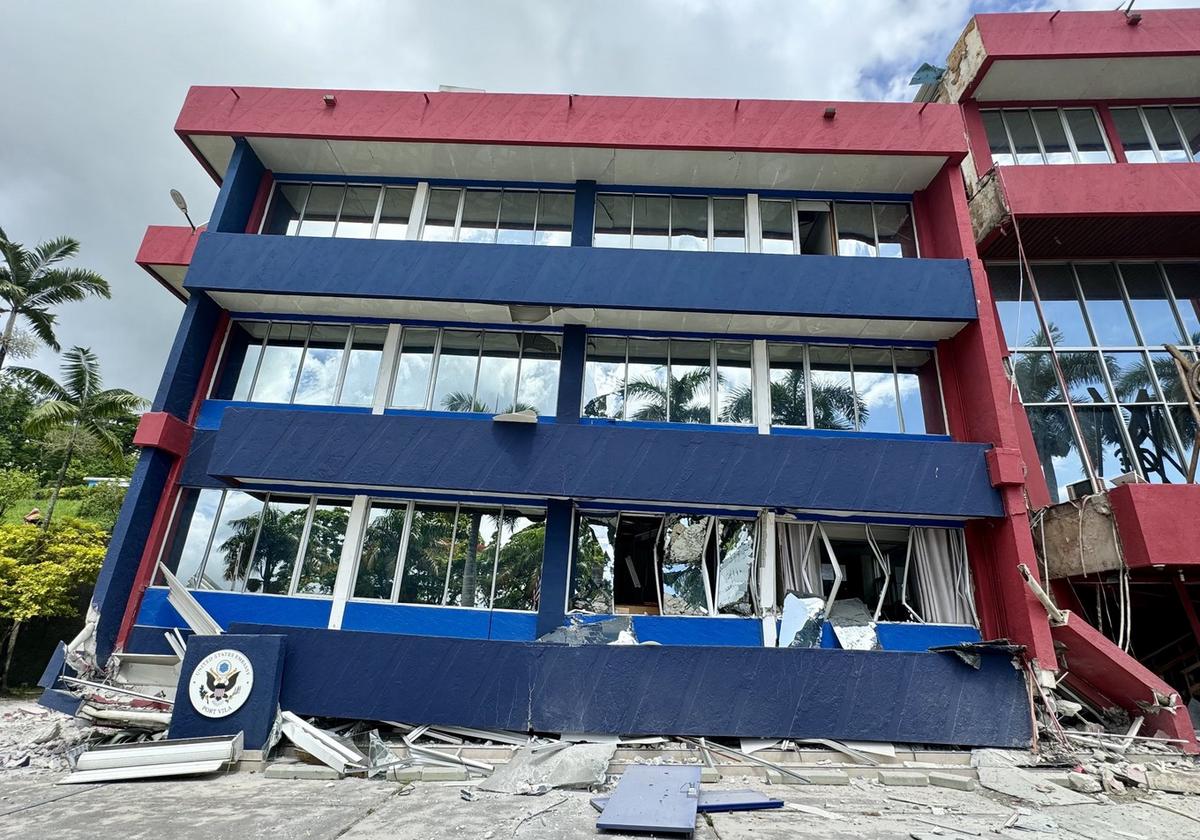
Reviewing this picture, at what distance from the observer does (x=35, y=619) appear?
13.7 m

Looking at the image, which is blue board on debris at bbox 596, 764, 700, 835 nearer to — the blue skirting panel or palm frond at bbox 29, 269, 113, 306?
the blue skirting panel

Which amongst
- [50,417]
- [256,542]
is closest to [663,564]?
[256,542]

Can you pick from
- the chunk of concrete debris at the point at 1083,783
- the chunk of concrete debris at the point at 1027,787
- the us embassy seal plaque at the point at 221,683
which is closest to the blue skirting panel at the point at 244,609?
the us embassy seal plaque at the point at 221,683

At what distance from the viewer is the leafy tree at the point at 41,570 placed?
12.0m

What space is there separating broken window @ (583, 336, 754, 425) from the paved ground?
6.89 metres

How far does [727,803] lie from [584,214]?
451 inches

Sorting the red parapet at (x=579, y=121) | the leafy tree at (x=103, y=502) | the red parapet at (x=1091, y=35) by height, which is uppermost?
the red parapet at (x=1091, y=35)

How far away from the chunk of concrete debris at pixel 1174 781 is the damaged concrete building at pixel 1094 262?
3212mm

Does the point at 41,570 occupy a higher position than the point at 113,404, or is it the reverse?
the point at 113,404

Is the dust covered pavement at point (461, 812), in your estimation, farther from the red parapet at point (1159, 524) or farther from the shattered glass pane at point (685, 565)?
the red parapet at point (1159, 524)

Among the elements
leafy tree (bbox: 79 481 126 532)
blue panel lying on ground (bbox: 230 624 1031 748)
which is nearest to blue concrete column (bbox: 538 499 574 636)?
blue panel lying on ground (bbox: 230 624 1031 748)

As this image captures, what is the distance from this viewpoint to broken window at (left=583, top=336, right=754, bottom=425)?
11938mm

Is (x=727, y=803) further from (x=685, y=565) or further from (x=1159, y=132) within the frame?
(x=1159, y=132)

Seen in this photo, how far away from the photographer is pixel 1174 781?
7223 mm
